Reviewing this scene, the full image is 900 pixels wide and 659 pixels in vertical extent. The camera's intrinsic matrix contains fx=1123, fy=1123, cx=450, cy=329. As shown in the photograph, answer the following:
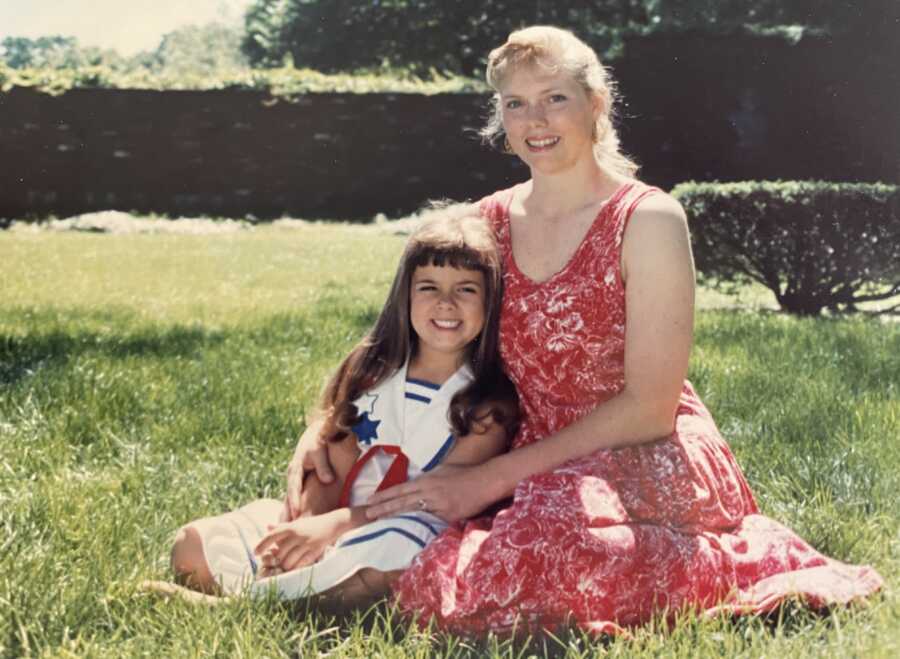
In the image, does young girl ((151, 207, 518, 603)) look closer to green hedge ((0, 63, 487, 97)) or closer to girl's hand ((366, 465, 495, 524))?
girl's hand ((366, 465, 495, 524))

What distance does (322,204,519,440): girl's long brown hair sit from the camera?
9.96 ft

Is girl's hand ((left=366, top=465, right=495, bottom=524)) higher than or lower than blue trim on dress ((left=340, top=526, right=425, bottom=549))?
higher

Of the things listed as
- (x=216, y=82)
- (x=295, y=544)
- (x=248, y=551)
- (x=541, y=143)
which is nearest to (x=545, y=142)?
(x=541, y=143)

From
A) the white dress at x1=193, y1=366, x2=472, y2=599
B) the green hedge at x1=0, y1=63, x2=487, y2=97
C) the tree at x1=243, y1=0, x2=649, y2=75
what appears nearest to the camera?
the white dress at x1=193, y1=366, x2=472, y2=599

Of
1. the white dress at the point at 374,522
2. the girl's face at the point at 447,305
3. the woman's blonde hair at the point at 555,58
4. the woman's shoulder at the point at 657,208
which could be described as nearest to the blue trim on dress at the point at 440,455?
the white dress at the point at 374,522

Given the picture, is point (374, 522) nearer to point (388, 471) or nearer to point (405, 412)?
point (388, 471)

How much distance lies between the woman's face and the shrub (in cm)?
599

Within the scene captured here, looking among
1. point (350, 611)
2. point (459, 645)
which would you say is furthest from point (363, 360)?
point (459, 645)

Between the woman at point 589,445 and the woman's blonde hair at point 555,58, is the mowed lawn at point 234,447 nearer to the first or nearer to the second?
the woman at point 589,445

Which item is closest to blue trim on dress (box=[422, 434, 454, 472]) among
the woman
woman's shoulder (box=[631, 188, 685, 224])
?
the woman

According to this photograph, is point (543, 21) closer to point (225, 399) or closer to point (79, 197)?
point (79, 197)

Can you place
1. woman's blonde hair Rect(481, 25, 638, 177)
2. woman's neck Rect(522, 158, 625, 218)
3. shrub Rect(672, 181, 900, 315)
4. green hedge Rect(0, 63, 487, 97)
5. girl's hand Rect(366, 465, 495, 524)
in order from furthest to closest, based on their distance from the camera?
green hedge Rect(0, 63, 487, 97), shrub Rect(672, 181, 900, 315), woman's neck Rect(522, 158, 625, 218), woman's blonde hair Rect(481, 25, 638, 177), girl's hand Rect(366, 465, 495, 524)

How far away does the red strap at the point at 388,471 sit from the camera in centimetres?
304

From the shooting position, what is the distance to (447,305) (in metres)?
3.02
